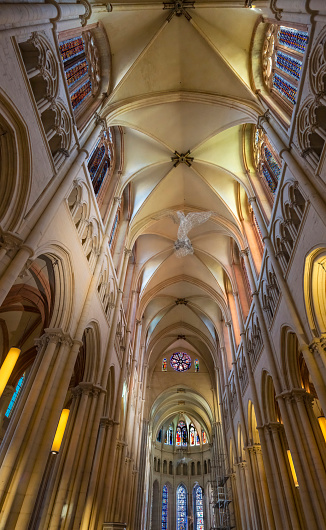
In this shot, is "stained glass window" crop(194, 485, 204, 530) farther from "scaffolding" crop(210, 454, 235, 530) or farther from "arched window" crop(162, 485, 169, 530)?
"scaffolding" crop(210, 454, 235, 530)

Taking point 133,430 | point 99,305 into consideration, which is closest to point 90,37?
point 99,305

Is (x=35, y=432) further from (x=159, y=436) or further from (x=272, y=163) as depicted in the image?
(x=159, y=436)

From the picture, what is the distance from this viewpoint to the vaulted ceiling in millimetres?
10969

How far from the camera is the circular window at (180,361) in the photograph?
96.2 feet

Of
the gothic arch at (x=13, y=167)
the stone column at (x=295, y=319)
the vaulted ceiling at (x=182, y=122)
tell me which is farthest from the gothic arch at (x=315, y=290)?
the gothic arch at (x=13, y=167)

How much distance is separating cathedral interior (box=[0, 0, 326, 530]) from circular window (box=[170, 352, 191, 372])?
959 centimetres

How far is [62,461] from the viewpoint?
25.9ft

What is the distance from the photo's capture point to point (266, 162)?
12.3 m

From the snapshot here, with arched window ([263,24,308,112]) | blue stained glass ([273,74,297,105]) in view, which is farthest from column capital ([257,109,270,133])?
blue stained glass ([273,74,297,105])

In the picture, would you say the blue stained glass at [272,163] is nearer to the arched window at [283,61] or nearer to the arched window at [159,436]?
the arched window at [283,61]

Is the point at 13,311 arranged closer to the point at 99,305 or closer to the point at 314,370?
the point at 99,305

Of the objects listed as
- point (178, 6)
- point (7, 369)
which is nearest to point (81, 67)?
point (178, 6)

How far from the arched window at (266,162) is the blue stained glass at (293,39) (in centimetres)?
288

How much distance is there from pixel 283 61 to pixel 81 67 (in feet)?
19.6
